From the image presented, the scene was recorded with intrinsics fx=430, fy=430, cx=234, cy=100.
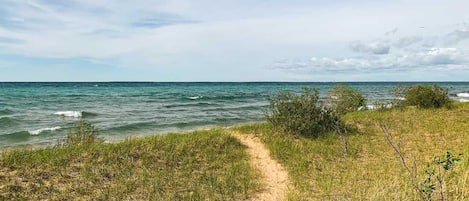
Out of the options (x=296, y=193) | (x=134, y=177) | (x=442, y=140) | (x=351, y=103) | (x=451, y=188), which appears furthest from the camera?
(x=351, y=103)

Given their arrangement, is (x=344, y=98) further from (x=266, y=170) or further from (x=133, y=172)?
(x=133, y=172)

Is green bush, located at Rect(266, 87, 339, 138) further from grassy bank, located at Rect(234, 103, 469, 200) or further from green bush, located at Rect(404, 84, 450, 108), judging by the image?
green bush, located at Rect(404, 84, 450, 108)

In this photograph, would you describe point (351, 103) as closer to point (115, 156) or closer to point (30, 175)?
point (115, 156)

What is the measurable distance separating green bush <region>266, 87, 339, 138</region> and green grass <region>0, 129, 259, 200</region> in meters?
2.48

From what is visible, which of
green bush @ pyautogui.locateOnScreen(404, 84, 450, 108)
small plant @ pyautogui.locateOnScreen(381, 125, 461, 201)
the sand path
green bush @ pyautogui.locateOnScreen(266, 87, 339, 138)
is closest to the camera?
small plant @ pyautogui.locateOnScreen(381, 125, 461, 201)

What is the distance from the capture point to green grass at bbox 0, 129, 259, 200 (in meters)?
7.62

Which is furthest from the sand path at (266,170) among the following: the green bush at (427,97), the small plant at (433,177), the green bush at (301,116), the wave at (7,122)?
the wave at (7,122)

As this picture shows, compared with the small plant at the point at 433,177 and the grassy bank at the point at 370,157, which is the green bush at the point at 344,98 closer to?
the grassy bank at the point at 370,157

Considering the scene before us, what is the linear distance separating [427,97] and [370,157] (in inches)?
388

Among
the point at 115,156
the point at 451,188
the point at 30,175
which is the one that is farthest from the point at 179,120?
the point at 451,188

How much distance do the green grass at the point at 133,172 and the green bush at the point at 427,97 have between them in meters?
11.5

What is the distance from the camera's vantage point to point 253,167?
383 inches

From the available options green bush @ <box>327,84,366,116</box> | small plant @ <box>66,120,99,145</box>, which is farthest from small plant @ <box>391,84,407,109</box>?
small plant @ <box>66,120,99,145</box>

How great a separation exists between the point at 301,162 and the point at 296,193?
7.26 feet
